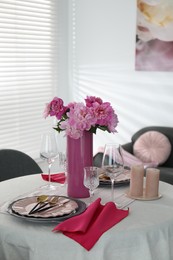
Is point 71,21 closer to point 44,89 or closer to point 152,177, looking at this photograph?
point 44,89

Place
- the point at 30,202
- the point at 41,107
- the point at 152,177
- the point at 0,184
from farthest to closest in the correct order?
the point at 41,107, the point at 0,184, the point at 152,177, the point at 30,202

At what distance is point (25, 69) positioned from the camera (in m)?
4.12

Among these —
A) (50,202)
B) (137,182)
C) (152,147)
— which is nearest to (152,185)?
(137,182)

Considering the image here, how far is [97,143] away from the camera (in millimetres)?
4578

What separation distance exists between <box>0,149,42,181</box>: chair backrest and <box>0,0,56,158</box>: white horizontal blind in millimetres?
1402

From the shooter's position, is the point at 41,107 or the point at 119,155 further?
the point at 41,107

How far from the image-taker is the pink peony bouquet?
1740mm

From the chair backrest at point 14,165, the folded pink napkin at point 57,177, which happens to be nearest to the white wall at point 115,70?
the chair backrest at point 14,165

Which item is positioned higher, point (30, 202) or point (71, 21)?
point (71, 21)

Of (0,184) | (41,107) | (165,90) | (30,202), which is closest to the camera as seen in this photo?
(30,202)

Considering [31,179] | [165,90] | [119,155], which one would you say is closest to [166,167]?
[165,90]

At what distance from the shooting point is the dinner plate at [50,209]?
1521mm

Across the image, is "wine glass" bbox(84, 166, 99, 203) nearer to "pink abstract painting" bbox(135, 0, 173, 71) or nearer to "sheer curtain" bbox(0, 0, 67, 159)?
"sheer curtain" bbox(0, 0, 67, 159)

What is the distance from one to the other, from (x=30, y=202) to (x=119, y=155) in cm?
43
